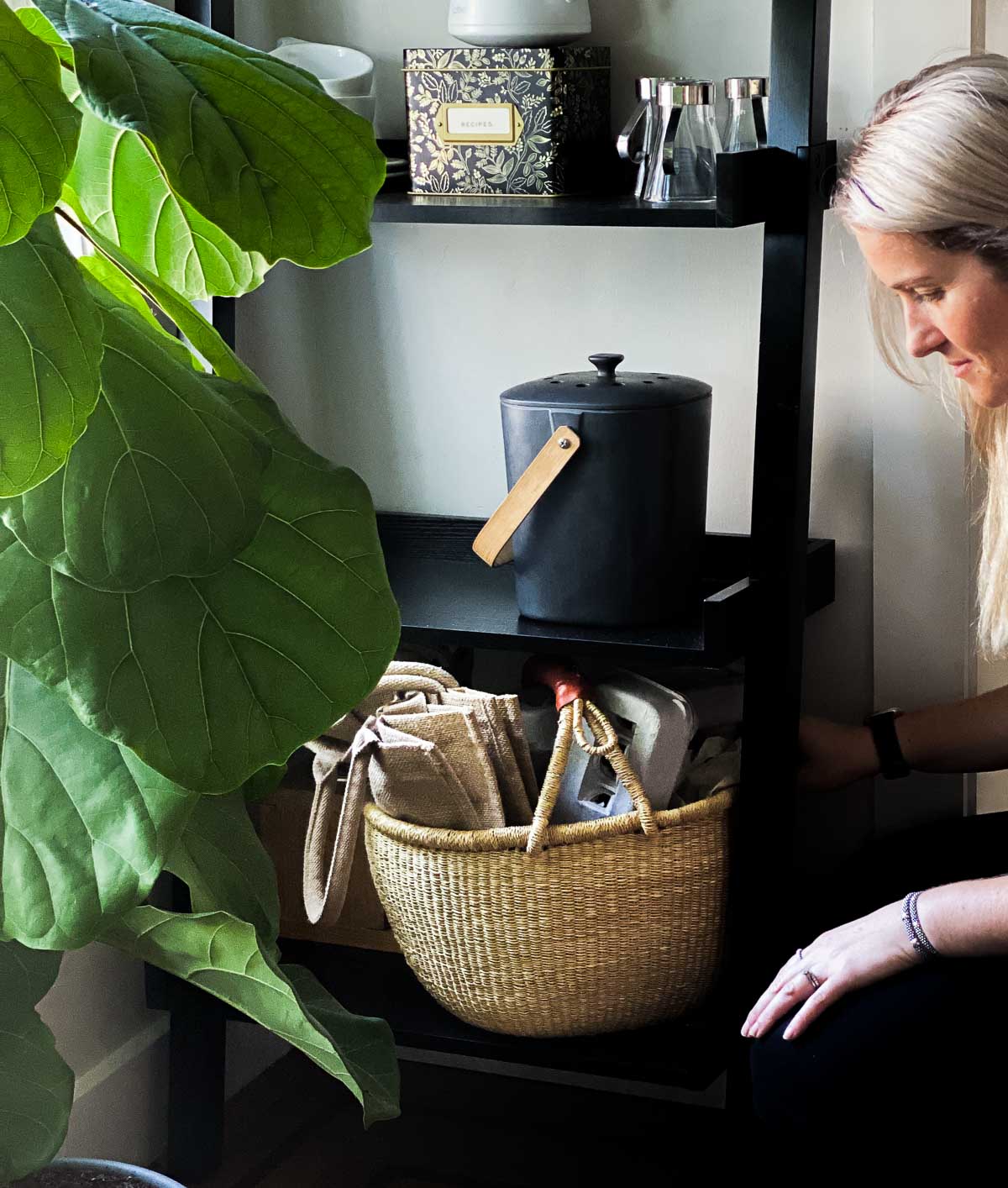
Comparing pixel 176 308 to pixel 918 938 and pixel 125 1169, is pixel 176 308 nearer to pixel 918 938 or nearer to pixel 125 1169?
pixel 125 1169

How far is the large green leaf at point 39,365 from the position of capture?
0.53 meters

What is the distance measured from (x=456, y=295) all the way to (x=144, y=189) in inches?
44.6

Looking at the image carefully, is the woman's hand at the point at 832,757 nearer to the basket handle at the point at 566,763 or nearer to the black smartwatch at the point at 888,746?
the black smartwatch at the point at 888,746

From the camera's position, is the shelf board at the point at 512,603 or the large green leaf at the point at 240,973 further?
the shelf board at the point at 512,603

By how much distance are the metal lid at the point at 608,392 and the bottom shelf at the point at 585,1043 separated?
674mm

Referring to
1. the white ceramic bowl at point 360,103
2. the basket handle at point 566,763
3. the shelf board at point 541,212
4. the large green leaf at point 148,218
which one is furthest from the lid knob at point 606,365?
the large green leaf at point 148,218

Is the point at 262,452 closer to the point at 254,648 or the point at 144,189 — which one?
the point at 254,648

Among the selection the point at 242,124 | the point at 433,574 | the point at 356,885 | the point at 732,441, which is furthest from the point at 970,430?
the point at 242,124

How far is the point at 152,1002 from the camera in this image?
180 centimetres

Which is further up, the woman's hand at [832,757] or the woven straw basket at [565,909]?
the woman's hand at [832,757]

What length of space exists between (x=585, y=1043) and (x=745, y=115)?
3.30 ft

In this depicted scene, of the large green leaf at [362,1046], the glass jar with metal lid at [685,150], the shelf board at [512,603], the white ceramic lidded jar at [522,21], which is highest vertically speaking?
the white ceramic lidded jar at [522,21]

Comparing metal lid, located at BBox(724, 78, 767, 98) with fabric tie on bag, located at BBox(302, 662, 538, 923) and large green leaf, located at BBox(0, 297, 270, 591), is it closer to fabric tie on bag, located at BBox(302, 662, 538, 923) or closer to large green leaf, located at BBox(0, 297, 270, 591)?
fabric tie on bag, located at BBox(302, 662, 538, 923)

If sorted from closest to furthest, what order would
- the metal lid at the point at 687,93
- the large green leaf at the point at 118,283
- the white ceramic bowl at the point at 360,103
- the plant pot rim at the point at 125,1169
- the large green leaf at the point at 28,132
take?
the large green leaf at the point at 28,132 < the large green leaf at the point at 118,283 < the plant pot rim at the point at 125,1169 < the metal lid at the point at 687,93 < the white ceramic bowl at the point at 360,103
